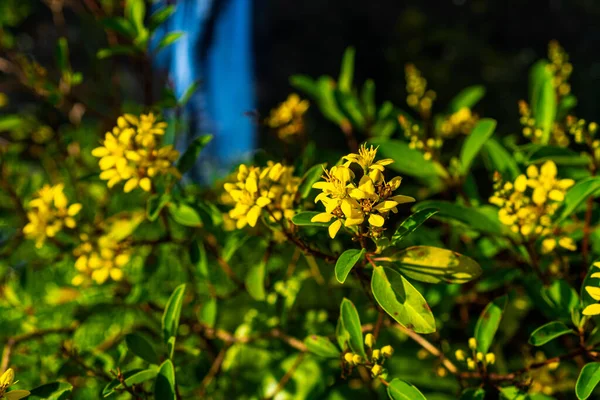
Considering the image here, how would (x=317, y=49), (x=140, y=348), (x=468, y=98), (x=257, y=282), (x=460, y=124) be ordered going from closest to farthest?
(x=140, y=348), (x=257, y=282), (x=460, y=124), (x=468, y=98), (x=317, y=49)

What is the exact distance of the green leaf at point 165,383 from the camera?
0.70 metres

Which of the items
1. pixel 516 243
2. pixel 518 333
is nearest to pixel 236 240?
pixel 516 243

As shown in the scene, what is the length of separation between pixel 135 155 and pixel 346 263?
15.3 inches

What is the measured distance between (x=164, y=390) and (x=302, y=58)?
A: 6.49 ft

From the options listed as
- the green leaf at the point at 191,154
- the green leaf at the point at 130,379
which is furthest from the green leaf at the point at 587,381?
the green leaf at the point at 191,154

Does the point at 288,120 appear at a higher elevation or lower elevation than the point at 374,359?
higher

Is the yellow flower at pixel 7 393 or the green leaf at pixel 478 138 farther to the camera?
the green leaf at pixel 478 138

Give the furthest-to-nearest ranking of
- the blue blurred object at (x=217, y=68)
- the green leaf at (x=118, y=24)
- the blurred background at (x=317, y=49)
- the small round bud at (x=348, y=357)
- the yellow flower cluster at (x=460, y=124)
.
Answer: the blue blurred object at (x=217, y=68) → the blurred background at (x=317, y=49) → the yellow flower cluster at (x=460, y=124) → the green leaf at (x=118, y=24) → the small round bud at (x=348, y=357)

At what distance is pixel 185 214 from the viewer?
89 centimetres

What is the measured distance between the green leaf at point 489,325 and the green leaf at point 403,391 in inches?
6.5

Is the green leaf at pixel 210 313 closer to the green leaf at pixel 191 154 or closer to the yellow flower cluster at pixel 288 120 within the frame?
the green leaf at pixel 191 154

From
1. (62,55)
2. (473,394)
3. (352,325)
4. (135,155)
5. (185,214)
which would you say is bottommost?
(473,394)

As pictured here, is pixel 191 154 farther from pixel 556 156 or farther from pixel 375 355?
pixel 556 156

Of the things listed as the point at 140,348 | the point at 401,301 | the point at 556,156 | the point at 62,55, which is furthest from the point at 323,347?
the point at 62,55
